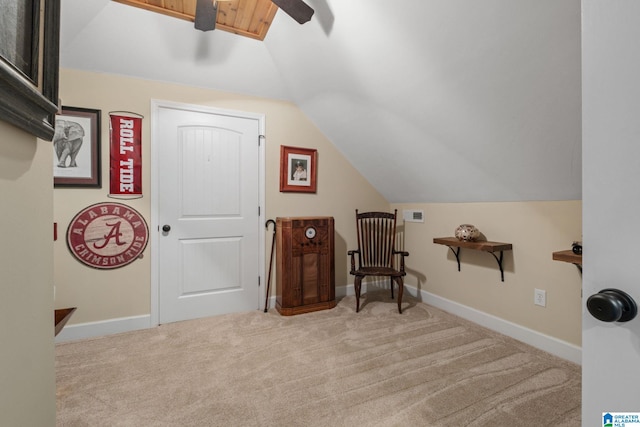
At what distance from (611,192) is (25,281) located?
119 cm

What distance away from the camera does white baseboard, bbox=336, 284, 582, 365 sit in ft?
6.75

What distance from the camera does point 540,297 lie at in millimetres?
2252

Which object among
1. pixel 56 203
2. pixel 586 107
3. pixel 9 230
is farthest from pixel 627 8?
pixel 56 203

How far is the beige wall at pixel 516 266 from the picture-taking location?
6.84ft

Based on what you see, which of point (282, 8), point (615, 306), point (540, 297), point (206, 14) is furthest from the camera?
point (540, 297)

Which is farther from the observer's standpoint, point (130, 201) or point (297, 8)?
point (130, 201)

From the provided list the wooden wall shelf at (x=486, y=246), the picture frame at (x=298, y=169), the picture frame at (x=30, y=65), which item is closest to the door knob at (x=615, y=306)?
the picture frame at (x=30, y=65)

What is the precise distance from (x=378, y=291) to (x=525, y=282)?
1.68m

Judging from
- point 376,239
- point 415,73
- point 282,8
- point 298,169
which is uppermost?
point 282,8

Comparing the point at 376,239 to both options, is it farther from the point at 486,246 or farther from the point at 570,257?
the point at 570,257

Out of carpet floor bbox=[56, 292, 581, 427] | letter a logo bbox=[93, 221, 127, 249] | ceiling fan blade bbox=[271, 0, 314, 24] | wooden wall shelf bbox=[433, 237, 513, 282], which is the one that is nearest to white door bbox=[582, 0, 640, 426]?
carpet floor bbox=[56, 292, 581, 427]

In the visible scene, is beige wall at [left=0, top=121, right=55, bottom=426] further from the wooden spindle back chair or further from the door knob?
the wooden spindle back chair

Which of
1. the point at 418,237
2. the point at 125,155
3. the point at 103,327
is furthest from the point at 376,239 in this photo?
the point at 103,327

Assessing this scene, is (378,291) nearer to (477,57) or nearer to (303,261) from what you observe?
(303,261)
